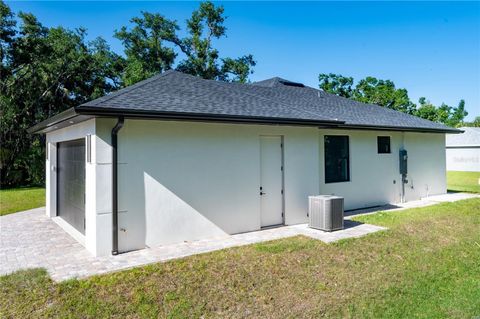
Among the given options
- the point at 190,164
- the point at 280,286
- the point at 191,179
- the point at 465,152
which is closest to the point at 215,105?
the point at 190,164

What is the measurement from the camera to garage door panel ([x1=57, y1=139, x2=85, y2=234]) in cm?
760

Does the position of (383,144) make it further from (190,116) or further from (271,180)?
(190,116)

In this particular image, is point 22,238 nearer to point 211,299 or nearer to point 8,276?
point 8,276

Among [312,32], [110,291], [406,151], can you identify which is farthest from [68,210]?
[312,32]

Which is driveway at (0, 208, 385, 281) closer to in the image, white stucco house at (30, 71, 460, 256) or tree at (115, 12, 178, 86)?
white stucco house at (30, 71, 460, 256)

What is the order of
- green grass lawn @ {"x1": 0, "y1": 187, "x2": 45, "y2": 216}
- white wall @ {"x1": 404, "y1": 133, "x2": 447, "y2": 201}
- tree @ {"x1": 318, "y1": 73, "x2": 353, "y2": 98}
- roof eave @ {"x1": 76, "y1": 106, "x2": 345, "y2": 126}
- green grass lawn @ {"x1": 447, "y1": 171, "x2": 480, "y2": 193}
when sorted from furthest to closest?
tree @ {"x1": 318, "y1": 73, "x2": 353, "y2": 98} → green grass lawn @ {"x1": 447, "y1": 171, "x2": 480, "y2": 193} → white wall @ {"x1": 404, "y1": 133, "x2": 447, "y2": 201} → green grass lawn @ {"x1": 0, "y1": 187, "x2": 45, "y2": 216} → roof eave @ {"x1": 76, "y1": 106, "x2": 345, "y2": 126}

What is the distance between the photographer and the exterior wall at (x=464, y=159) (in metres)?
30.6

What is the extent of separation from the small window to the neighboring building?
24710mm

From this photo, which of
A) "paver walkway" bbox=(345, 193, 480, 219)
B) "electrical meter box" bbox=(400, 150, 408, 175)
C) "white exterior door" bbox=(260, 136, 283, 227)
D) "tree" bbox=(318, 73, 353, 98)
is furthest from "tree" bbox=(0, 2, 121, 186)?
"tree" bbox=(318, 73, 353, 98)

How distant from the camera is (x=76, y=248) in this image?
664 cm

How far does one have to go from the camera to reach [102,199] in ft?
19.9

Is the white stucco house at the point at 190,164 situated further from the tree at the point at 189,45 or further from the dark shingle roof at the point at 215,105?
the tree at the point at 189,45

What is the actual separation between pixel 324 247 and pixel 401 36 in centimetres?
1373

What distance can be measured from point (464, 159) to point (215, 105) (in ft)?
108
